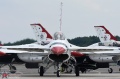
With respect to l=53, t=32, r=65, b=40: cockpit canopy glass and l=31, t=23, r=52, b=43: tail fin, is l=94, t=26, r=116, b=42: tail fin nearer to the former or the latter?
l=31, t=23, r=52, b=43: tail fin

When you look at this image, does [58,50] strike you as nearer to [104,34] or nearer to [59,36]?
[59,36]

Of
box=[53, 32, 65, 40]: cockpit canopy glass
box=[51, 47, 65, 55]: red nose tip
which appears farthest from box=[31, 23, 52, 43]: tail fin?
box=[51, 47, 65, 55]: red nose tip

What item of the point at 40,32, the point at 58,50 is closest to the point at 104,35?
the point at 40,32

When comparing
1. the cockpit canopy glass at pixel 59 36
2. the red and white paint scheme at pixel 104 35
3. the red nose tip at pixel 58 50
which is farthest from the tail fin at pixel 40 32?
the red nose tip at pixel 58 50

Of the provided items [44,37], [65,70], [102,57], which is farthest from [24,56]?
[44,37]

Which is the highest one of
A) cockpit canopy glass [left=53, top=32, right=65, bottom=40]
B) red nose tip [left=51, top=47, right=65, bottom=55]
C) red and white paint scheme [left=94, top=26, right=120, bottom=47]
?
red and white paint scheme [left=94, top=26, right=120, bottom=47]

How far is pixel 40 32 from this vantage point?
6775 centimetres

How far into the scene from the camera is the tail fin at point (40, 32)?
6588 cm

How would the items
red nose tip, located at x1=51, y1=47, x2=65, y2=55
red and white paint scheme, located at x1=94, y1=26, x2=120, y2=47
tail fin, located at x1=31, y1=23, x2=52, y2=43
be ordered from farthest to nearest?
tail fin, located at x1=31, y1=23, x2=52, y2=43 → red and white paint scheme, located at x1=94, y1=26, x2=120, y2=47 → red nose tip, located at x1=51, y1=47, x2=65, y2=55

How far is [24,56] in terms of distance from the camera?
39.5 metres

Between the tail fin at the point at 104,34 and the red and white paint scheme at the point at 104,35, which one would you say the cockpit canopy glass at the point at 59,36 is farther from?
the tail fin at the point at 104,34

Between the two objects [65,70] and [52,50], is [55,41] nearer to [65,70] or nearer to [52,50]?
[52,50]

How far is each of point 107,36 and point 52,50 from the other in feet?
118

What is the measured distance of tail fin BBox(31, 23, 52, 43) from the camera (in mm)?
65875
